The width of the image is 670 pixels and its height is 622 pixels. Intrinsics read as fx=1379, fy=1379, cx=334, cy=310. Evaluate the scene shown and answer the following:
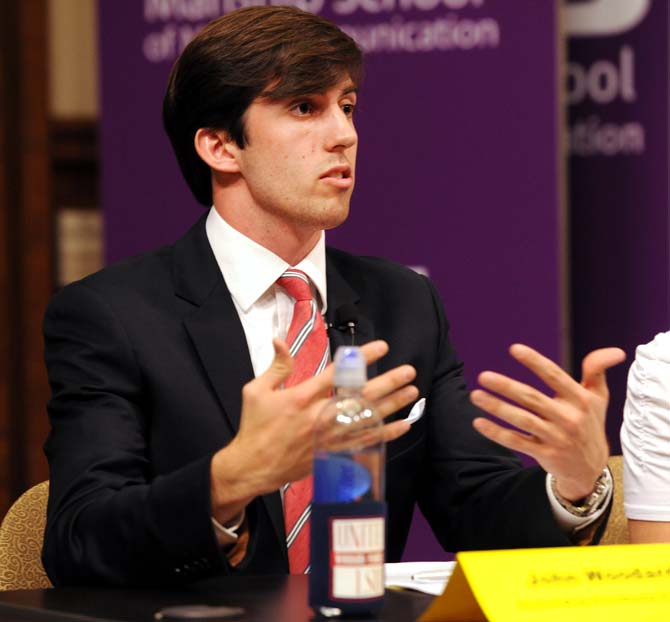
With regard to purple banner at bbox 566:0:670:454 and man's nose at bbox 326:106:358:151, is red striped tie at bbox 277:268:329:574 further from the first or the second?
purple banner at bbox 566:0:670:454

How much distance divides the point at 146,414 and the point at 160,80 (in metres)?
2.00

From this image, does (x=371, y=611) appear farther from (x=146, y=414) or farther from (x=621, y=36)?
(x=621, y=36)

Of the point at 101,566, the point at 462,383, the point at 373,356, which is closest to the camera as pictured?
the point at 373,356

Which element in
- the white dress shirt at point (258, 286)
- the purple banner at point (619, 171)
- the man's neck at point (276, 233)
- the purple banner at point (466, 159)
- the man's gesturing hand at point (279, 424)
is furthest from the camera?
the purple banner at point (619, 171)

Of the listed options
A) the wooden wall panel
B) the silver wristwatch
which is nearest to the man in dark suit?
the silver wristwatch

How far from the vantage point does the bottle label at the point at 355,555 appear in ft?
4.72

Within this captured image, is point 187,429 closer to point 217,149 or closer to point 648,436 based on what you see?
point 217,149

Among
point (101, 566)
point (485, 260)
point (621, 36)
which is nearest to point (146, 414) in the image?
point (101, 566)

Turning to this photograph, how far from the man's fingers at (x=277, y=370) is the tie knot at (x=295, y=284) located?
65cm

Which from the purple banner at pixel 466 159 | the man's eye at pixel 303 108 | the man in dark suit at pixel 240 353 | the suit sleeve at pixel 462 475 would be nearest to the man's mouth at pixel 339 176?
the man in dark suit at pixel 240 353

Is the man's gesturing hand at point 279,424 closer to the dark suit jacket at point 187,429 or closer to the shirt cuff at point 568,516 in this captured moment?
the dark suit jacket at point 187,429

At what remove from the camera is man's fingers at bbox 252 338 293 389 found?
158 centimetres

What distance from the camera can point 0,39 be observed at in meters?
4.75

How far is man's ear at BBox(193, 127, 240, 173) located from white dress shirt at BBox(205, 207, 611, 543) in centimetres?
11
